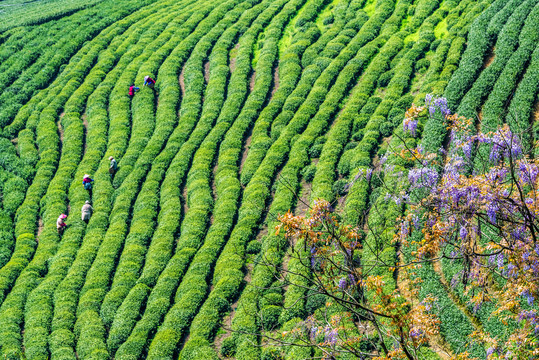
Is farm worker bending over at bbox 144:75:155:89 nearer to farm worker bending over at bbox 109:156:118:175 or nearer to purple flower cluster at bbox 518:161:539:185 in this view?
farm worker bending over at bbox 109:156:118:175

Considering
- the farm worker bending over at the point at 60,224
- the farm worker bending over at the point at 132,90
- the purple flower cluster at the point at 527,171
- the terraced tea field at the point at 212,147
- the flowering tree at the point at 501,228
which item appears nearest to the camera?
the flowering tree at the point at 501,228

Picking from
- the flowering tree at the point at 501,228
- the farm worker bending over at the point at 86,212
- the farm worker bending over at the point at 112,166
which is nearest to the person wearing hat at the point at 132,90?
the farm worker bending over at the point at 112,166

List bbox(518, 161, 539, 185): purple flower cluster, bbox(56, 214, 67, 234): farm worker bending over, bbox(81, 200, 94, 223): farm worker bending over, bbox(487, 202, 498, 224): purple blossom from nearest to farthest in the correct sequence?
bbox(487, 202, 498, 224): purple blossom
bbox(518, 161, 539, 185): purple flower cluster
bbox(56, 214, 67, 234): farm worker bending over
bbox(81, 200, 94, 223): farm worker bending over

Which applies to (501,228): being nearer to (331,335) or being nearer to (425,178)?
(425,178)

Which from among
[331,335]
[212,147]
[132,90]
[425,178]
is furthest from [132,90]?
[331,335]

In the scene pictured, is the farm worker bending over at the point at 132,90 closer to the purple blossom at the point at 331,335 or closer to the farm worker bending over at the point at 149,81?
the farm worker bending over at the point at 149,81

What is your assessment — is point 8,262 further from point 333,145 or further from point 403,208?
point 403,208

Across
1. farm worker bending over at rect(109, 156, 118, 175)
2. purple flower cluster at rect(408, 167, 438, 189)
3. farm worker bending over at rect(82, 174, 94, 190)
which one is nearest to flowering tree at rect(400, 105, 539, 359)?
purple flower cluster at rect(408, 167, 438, 189)

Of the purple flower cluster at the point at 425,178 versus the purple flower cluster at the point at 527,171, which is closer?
the purple flower cluster at the point at 527,171
